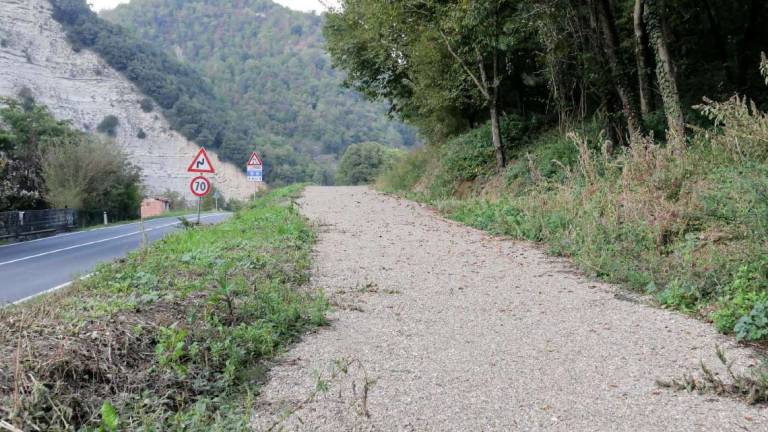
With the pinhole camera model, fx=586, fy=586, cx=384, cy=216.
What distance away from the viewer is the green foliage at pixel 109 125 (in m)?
88.1

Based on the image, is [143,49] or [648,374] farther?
[143,49]

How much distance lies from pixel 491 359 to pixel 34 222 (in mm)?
32926

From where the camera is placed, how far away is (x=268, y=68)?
5172 inches

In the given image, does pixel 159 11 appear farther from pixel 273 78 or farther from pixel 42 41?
pixel 42 41

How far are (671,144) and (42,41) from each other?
321ft

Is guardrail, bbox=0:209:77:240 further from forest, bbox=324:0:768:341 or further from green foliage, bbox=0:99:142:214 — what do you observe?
forest, bbox=324:0:768:341

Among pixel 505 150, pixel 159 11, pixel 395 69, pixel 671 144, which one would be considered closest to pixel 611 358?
pixel 671 144

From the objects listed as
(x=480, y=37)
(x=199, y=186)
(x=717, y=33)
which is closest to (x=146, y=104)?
(x=199, y=186)

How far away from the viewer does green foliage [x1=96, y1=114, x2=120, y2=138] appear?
289 ft

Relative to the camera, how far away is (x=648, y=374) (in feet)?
13.7

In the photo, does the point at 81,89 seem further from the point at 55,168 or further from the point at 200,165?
the point at 200,165

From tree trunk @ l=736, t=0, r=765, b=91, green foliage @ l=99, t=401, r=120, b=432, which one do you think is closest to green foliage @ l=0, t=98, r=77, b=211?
tree trunk @ l=736, t=0, r=765, b=91

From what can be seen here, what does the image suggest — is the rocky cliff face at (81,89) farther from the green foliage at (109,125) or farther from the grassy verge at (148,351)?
the grassy verge at (148,351)

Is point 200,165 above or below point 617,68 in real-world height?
below
